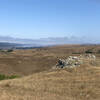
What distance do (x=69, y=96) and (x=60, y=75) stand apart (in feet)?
44.3

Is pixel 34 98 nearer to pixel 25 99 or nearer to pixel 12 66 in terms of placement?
pixel 25 99

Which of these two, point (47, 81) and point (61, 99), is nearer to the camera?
point (61, 99)

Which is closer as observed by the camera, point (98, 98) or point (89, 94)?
point (98, 98)

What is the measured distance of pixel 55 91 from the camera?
2592 cm

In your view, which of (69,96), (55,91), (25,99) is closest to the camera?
(25,99)

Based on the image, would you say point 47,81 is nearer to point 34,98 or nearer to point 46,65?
point 34,98

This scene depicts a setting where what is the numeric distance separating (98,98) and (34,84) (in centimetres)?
1188

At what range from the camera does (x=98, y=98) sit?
2144 centimetres

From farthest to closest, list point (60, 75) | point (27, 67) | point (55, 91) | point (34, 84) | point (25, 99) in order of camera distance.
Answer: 1. point (27, 67)
2. point (60, 75)
3. point (34, 84)
4. point (55, 91)
5. point (25, 99)

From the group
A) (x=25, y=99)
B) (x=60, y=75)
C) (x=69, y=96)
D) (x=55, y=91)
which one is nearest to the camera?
(x=25, y=99)

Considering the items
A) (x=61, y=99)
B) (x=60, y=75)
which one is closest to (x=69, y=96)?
(x=61, y=99)

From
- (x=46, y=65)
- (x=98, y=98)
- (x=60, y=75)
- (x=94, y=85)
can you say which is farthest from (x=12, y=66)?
(x=98, y=98)

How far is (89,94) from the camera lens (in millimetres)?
23297

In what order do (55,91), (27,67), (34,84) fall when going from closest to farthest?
(55,91), (34,84), (27,67)
